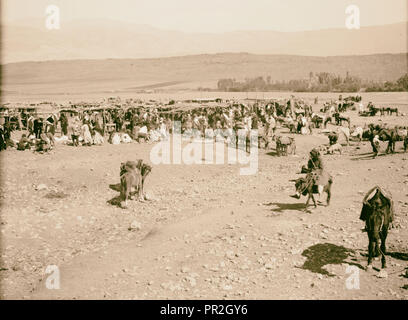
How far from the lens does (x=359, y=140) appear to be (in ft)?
67.8

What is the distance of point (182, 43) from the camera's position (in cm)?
15450

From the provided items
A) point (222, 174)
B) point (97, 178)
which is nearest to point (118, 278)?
point (97, 178)

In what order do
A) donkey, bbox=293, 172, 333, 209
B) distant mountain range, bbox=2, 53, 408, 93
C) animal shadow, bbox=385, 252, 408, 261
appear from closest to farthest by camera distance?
animal shadow, bbox=385, 252, 408, 261, donkey, bbox=293, 172, 333, 209, distant mountain range, bbox=2, 53, 408, 93

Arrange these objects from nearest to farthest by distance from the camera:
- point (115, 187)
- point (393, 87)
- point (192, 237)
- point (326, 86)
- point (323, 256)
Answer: point (323, 256) → point (192, 237) → point (115, 187) → point (393, 87) → point (326, 86)

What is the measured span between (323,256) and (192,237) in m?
2.75

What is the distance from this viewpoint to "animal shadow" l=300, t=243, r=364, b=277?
7711 mm

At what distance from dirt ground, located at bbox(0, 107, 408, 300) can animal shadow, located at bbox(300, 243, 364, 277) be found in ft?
0.07

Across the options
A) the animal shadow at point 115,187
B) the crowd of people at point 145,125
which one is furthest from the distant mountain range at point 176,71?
the animal shadow at point 115,187

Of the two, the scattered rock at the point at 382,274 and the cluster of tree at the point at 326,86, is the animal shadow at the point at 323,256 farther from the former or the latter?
the cluster of tree at the point at 326,86

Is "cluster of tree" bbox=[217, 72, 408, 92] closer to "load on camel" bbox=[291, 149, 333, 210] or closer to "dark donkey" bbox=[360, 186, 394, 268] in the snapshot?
"load on camel" bbox=[291, 149, 333, 210]

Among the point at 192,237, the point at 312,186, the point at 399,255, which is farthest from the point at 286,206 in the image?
the point at 399,255

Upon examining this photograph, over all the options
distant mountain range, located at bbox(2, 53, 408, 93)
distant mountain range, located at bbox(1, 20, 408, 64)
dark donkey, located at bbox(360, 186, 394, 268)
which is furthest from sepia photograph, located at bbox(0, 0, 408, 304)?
distant mountain range, located at bbox(1, 20, 408, 64)

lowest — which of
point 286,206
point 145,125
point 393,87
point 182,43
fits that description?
point 286,206

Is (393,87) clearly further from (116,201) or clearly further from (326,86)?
(116,201)
